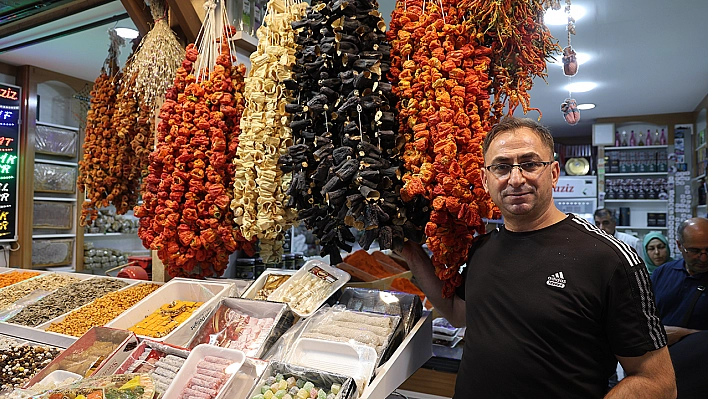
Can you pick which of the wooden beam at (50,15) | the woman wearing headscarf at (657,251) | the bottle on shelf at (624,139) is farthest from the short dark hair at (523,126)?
the bottle on shelf at (624,139)

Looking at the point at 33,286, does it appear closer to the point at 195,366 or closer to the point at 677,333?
the point at 195,366

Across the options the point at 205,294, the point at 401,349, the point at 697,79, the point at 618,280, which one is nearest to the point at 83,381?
the point at 205,294

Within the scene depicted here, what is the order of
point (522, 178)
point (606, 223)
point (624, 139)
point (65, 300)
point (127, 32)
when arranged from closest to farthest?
point (522, 178)
point (65, 300)
point (127, 32)
point (606, 223)
point (624, 139)

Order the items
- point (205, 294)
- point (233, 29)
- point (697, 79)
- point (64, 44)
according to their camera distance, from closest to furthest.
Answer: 1. point (205, 294)
2. point (233, 29)
3. point (64, 44)
4. point (697, 79)

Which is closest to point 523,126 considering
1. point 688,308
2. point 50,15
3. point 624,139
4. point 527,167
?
point 527,167

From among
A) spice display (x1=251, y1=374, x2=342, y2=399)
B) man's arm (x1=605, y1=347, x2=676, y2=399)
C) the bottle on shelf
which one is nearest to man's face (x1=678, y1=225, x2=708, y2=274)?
man's arm (x1=605, y1=347, x2=676, y2=399)

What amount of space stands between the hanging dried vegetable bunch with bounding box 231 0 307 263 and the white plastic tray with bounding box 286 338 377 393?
0.45m

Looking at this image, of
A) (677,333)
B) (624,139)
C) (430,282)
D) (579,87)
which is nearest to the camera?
(430,282)

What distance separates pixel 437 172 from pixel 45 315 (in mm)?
1787

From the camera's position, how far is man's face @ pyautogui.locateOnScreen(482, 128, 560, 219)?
1291 millimetres

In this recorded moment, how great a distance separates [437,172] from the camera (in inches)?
54.3

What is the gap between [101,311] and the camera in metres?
1.99

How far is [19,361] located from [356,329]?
1.26m

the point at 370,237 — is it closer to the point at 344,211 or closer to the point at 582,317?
the point at 344,211
